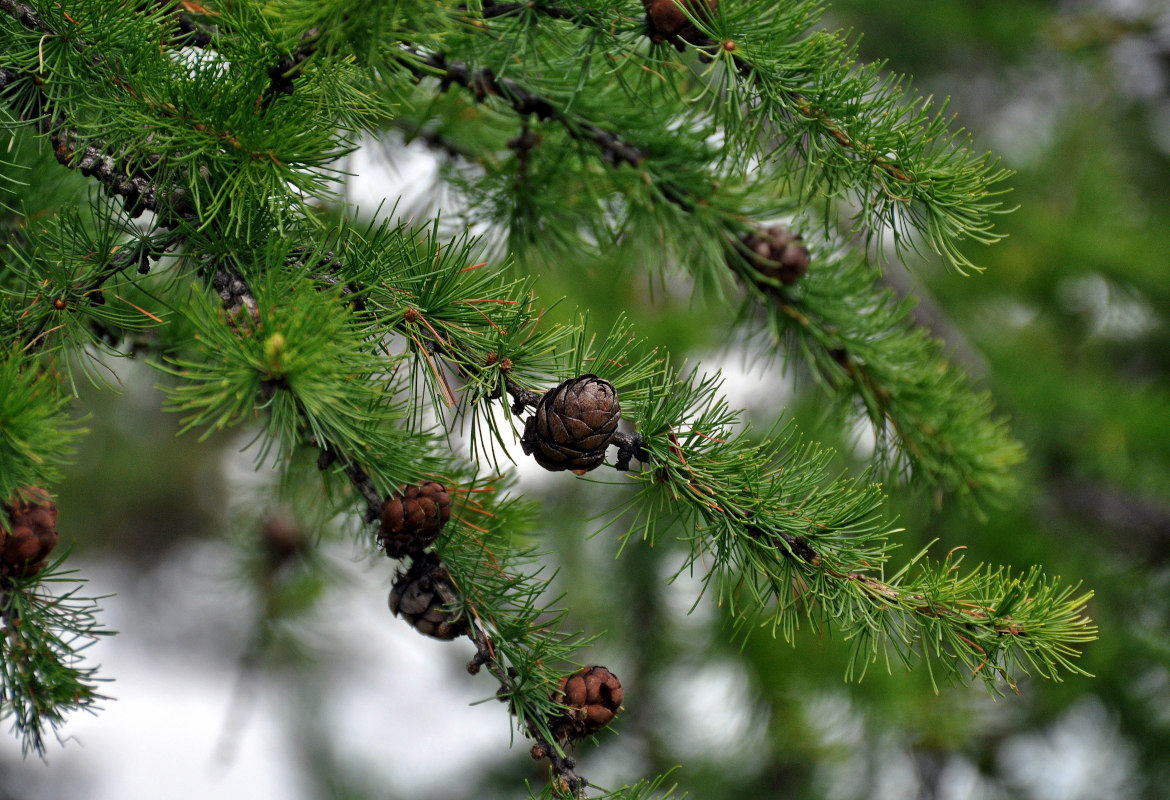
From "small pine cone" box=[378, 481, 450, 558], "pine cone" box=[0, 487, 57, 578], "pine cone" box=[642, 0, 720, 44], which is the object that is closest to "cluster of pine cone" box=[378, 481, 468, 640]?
"small pine cone" box=[378, 481, 450, 558]

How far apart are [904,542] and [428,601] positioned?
1.38 m

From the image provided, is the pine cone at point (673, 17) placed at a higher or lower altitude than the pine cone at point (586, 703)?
higher

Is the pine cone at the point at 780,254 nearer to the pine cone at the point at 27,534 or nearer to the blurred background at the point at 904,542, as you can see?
the blurred background at the point at 904,542

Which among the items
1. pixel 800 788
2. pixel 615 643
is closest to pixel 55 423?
pixel 615 643

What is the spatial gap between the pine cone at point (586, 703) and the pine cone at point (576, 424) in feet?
0.47

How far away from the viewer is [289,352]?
39 centimetres

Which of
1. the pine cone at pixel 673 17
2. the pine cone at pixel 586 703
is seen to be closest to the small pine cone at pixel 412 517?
the pine cone at pixel 586 703

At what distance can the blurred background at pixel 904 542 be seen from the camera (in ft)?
4.46

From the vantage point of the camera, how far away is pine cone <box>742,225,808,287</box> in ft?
2.33

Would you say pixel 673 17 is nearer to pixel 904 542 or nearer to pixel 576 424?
pixel 576 424

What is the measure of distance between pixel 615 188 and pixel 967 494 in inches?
17.0

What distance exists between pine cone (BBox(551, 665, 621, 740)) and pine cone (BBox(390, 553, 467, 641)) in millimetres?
80

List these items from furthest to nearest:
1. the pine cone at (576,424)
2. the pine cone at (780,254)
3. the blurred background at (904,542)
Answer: the blurred background at (904,542) < the pine cone at (780,254) < the pine cone at (576,424)

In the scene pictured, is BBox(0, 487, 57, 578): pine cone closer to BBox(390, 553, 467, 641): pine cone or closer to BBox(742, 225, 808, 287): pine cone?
BBox(390, 553, 467, 641): pine cone
